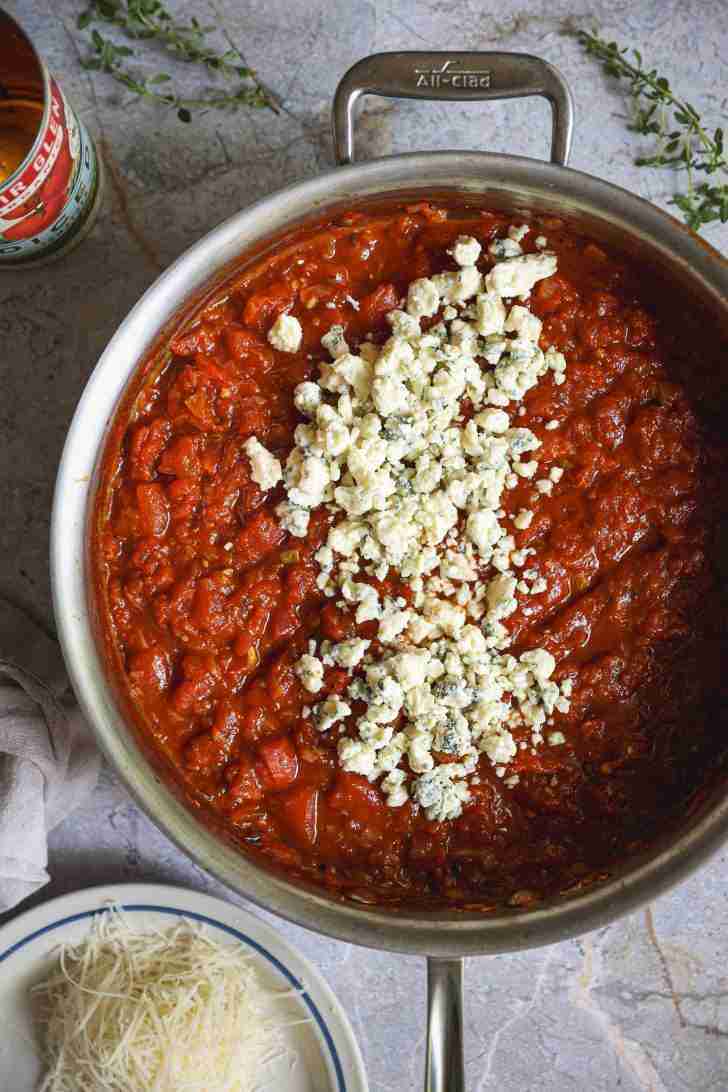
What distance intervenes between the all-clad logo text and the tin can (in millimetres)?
792

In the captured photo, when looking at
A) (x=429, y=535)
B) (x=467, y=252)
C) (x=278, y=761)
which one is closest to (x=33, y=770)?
(x=278, y=761)

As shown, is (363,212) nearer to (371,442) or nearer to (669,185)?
(371,442)

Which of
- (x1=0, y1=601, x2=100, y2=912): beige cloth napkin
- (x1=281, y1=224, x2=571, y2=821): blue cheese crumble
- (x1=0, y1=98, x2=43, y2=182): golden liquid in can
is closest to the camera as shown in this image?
(x1=281, y1=224, x2=571, y2=821): blue cheese crumble

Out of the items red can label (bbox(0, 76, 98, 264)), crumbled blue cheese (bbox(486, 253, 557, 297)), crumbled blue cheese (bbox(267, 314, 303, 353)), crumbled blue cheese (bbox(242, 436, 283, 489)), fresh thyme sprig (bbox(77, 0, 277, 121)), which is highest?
fresh thyme sprig (bbox(77, 0, 277, 121))

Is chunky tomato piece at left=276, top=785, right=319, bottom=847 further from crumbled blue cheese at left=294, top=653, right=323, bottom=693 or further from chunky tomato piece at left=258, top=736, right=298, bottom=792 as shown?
crumbled blue cheese at left=294, top=653, right=323, bottom=693

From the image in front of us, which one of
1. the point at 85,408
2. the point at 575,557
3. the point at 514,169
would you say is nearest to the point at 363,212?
the point at 514,169

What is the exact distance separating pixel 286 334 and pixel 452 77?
0.64 meters

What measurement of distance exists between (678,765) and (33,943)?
5.39 ft

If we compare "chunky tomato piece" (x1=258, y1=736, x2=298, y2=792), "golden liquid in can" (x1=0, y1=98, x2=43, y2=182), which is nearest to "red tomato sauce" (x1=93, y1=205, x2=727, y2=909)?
"chunky tomato piece" (x1=258, y1=736, x2=298, y2=792)

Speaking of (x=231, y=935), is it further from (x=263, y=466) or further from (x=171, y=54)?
(x=171, y=54)

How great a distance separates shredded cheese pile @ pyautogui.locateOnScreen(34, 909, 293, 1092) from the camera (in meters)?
2.36

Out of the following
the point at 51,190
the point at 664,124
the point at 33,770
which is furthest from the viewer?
the point at 664,124

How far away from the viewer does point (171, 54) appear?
245 centimetres

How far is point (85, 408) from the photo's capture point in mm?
2037
